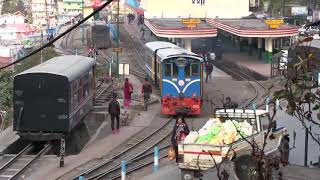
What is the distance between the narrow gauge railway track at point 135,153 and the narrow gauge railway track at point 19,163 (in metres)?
1.69

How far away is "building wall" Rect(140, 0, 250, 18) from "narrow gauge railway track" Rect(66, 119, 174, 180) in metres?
38.5

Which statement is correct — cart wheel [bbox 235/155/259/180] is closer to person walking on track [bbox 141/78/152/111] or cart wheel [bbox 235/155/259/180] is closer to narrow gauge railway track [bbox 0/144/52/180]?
narrow gauge railway track [bbox 0/144/52/180]

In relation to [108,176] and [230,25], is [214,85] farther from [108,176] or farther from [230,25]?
[108,176]

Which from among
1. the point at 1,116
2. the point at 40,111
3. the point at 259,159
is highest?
the point at 259,159

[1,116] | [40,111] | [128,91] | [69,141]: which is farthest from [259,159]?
[1,116]

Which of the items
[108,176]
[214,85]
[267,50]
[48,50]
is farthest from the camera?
[267,50]

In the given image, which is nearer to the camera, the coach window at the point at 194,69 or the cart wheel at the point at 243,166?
the cart wheel at the point at 243,166

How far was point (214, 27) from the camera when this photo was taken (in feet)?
159

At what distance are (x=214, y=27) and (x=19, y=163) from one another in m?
34.5

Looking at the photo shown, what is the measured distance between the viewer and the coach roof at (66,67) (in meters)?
17.4

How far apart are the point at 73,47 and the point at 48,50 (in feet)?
48.2

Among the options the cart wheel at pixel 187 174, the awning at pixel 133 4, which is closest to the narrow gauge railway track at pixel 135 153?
the cart wheel at pixel 187 174

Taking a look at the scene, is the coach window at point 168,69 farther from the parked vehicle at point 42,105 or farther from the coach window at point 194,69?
the parked vehicle at point 42,105

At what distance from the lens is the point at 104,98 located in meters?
26.9
